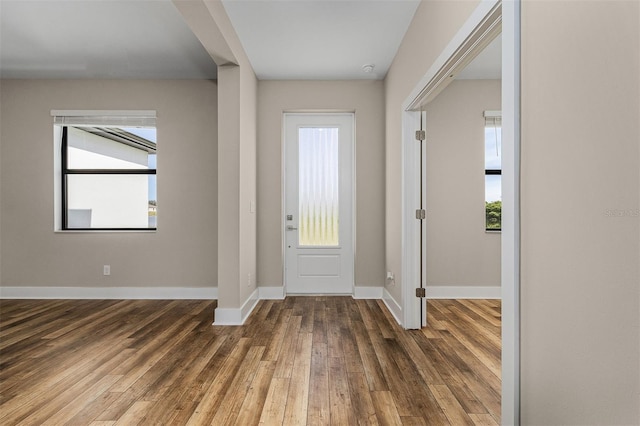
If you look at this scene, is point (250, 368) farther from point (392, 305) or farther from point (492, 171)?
point (492, 171)

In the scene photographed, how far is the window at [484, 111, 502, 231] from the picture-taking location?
456 centimetres

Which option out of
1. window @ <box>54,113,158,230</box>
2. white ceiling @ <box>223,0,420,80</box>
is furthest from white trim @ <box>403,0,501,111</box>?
window @ <box>54,113,158,230</box>

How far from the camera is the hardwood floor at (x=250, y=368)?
193 cm

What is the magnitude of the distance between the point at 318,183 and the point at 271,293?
147cm

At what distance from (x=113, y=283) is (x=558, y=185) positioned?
188 inches

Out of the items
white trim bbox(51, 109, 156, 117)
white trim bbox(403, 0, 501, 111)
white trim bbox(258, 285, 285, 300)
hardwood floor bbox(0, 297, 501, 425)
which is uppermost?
white trim bbox(51, 109, 156, 117)

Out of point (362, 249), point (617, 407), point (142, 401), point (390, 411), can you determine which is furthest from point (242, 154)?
point (617, 407)

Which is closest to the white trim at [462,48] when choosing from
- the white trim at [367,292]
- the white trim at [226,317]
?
the white trim at [367,292]

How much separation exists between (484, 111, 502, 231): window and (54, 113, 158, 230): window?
13.4 ft

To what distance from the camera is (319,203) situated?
15.4 feet

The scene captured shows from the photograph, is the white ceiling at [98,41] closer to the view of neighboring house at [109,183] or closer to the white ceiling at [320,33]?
the white ceiling at [320,33]

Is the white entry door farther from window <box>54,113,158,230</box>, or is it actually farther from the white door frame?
the white door frame

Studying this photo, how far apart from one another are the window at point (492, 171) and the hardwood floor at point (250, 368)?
1.26 metres

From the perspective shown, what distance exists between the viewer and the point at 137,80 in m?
4.54
